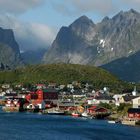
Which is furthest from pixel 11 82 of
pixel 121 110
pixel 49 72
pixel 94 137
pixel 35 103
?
pixel 94 137

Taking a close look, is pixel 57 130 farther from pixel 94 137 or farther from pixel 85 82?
pixel 85 82

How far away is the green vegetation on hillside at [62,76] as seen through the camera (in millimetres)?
181625

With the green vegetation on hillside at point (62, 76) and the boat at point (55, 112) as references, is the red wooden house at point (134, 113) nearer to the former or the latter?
the boat at point (55, 112)

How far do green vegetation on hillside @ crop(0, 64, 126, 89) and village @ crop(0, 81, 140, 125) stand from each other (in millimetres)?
4916

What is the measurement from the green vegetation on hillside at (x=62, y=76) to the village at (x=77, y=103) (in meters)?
4.92

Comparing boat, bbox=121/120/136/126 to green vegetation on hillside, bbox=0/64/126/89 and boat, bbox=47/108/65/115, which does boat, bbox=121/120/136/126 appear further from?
green vegetation on hillside, bbox=0/64/126/89

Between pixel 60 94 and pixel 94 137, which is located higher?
pixel 60 94

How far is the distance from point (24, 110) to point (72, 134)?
54.4 metres

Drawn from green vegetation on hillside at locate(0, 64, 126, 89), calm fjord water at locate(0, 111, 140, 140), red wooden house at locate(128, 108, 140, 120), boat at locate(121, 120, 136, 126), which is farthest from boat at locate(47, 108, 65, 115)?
green vegetation on hillside at locate(0, 64, 126, 89)

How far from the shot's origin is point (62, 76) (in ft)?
620

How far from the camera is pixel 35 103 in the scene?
126 m

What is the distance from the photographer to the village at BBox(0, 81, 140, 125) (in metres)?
96.6

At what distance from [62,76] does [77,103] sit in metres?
58.9

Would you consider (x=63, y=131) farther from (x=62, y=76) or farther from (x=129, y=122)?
(x=62, y=76)
